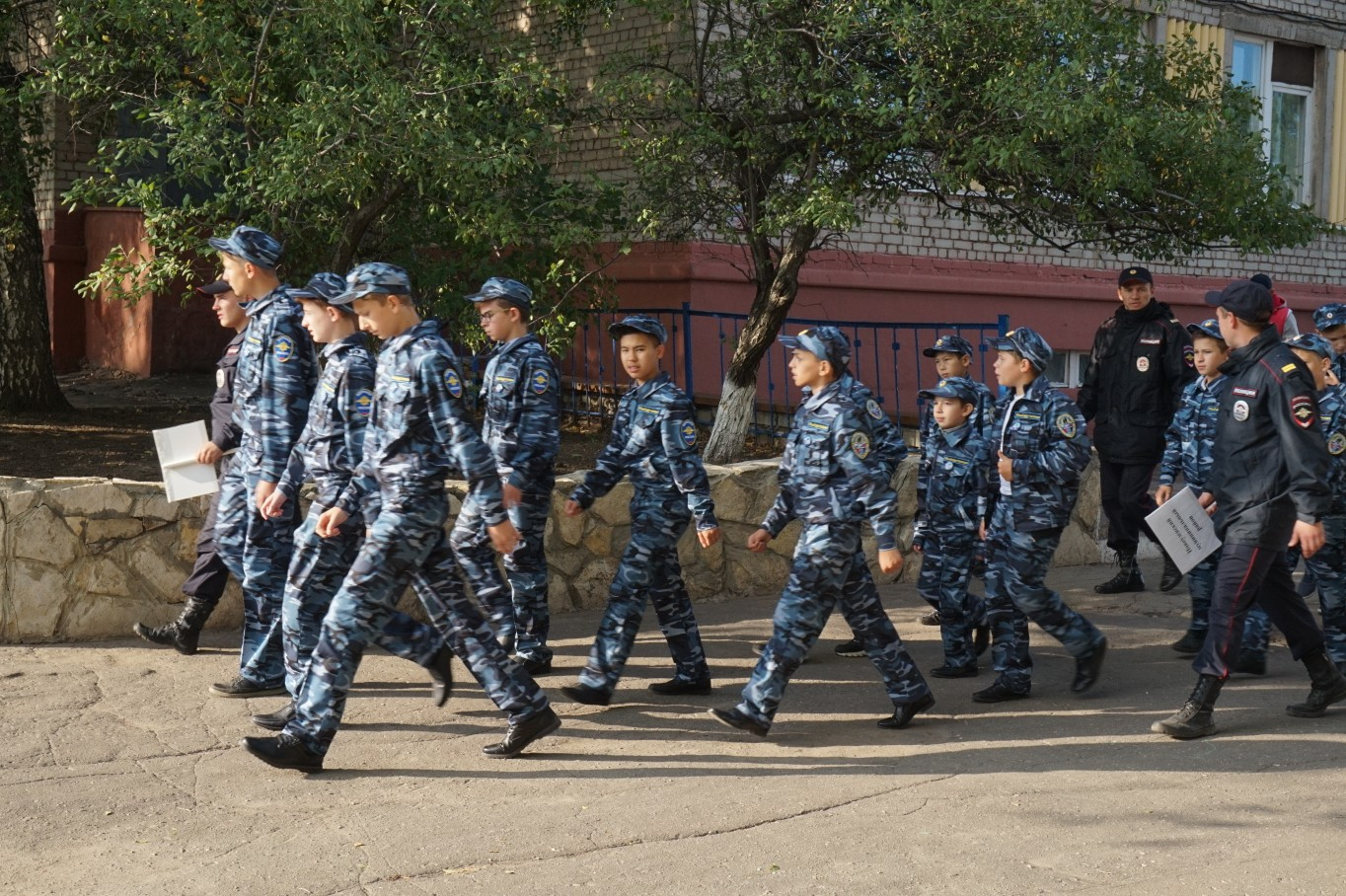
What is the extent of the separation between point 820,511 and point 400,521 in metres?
1.63

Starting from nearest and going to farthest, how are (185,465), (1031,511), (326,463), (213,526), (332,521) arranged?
(332,521) < (326,463) < (1031,511) < (185,465) < (213,526)

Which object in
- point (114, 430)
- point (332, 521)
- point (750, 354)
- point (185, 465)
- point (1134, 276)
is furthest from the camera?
point (114, 430)

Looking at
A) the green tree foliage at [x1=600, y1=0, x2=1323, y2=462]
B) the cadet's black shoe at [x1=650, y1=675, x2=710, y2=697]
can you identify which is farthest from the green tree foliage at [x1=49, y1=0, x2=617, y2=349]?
the cadet's black shoe at [x1=650, y1=675, x2=710, y2=697]

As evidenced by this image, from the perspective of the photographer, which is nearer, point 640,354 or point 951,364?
point 640,354

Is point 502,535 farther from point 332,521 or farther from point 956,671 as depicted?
point 956,671

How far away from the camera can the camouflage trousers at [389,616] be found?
531cm

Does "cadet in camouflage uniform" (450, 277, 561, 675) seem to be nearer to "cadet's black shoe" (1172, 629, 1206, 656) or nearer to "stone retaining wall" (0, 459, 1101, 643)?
"stone retaining wall" (0, 459, 1101, 643)

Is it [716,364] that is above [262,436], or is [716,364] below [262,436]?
above

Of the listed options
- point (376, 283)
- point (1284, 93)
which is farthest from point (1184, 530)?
point (1284, 93)

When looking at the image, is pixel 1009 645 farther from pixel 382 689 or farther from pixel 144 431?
pixel 144 431

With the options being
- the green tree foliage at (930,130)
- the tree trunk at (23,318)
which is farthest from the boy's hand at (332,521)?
the tree trunk at (23,318)

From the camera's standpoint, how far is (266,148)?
824 centimetres

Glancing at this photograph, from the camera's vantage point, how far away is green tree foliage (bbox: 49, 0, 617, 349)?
8031 mm

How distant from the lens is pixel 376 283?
5496mm
